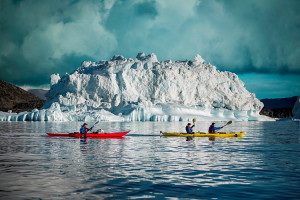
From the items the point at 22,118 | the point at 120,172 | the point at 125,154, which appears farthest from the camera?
the point at 22,118

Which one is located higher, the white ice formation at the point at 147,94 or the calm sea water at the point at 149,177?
the white ice formation at the point at 147,94

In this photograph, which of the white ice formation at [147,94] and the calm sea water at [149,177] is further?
the white ice formation at [147,94]

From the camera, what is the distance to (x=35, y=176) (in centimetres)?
898

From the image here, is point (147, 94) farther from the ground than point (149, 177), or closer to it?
farther from the ground

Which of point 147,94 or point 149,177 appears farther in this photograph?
point 147,94

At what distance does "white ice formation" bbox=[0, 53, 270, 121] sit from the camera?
6619cm

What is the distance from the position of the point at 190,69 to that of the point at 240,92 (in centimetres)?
1581

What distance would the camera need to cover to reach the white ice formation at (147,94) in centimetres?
6619

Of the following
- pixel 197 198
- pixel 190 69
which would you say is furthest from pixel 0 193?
pixel 190 69

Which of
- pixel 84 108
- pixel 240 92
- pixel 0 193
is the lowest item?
pixel 0 193

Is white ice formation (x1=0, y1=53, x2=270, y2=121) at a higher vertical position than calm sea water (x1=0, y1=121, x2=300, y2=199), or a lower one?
higher

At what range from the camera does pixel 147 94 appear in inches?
2950

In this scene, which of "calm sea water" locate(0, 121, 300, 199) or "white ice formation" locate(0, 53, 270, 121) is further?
"white ice formation" locate(0, 53, 270, 121)

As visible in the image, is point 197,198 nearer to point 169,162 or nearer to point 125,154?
point 169,162
